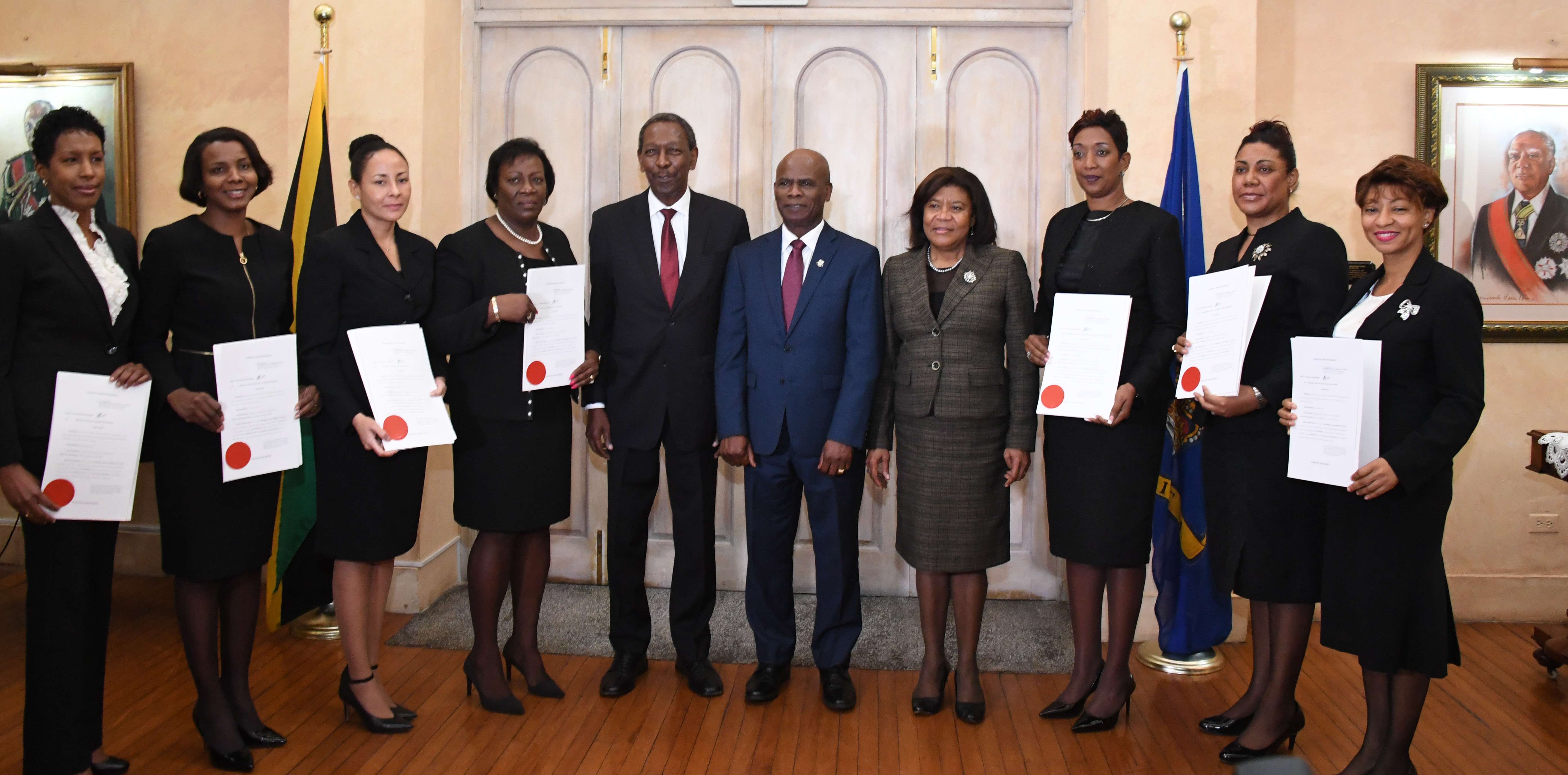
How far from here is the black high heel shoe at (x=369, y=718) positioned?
305 cm

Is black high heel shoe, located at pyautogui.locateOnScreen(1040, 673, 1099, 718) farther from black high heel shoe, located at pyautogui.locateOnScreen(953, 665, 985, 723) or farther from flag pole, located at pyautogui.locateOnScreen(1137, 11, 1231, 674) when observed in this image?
flag pole, located at pyautogui.locateOnScreen(1137, 11, 1231, 674)

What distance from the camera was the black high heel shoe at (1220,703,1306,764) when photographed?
9.61ft

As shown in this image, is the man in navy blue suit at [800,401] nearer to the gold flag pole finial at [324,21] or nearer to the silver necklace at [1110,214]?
the silver necklace at [1110,214]

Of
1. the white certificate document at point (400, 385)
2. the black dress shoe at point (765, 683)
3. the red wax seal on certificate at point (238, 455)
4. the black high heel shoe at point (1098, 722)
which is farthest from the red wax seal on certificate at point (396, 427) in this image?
the black high heel shoe at point (1098, 722)

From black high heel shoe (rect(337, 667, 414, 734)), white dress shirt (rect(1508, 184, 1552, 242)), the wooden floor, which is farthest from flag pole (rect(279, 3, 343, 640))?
white dress shirt (rect(1508, 184, 1552, 242))

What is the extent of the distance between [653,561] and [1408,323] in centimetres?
326

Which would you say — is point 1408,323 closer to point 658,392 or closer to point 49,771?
point 658,392

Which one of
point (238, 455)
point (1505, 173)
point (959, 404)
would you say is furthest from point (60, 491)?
point (1505, 173)

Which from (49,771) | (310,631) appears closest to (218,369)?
(49,771)

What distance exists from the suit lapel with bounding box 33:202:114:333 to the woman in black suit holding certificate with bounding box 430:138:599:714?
836 millimetres

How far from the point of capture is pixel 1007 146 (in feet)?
14.8

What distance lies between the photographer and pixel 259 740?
9.70 ft

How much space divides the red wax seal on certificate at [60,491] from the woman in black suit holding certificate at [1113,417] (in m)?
2.63

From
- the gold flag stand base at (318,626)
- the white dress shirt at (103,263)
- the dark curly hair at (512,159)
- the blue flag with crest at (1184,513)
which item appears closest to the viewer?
the white dress shirt at (103,263)
